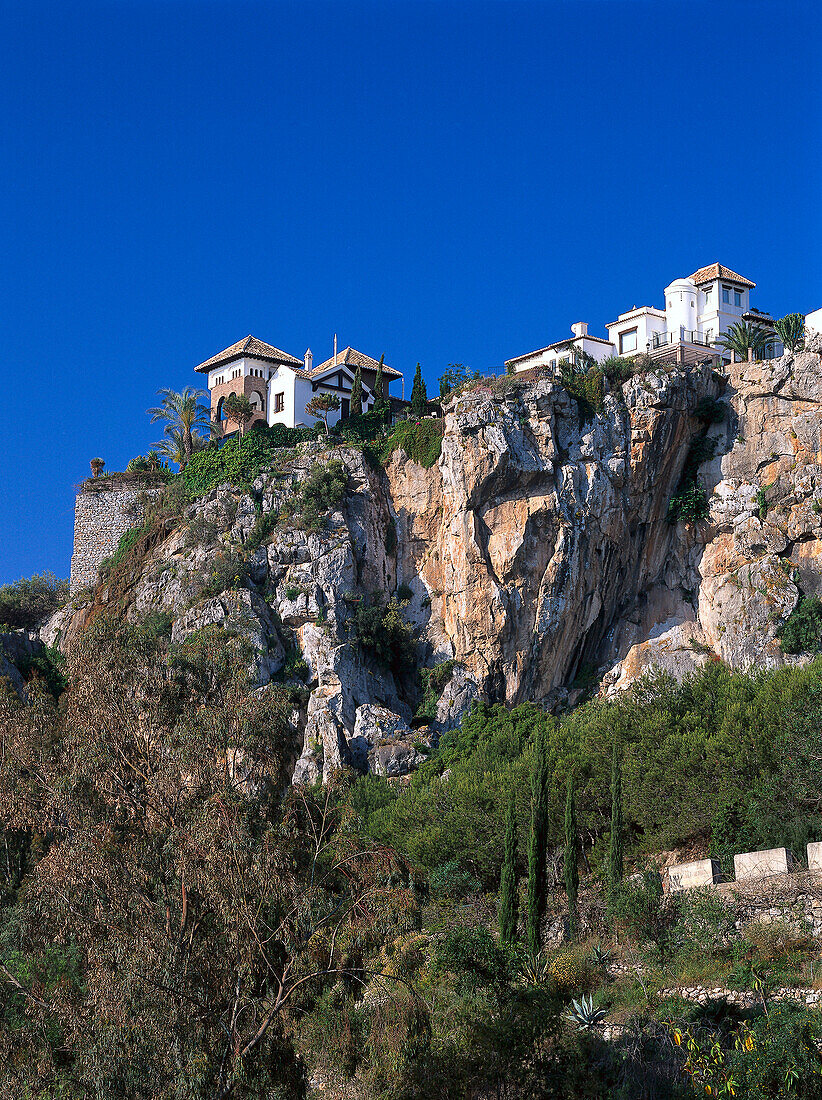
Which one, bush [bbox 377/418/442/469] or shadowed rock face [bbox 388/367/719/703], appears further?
bush [bbox 377/418/442/469]

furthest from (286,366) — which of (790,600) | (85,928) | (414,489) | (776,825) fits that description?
(85,928)

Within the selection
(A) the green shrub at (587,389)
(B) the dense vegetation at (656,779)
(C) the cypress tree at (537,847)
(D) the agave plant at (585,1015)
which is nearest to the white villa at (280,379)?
(A) the green shrub at (587,389)

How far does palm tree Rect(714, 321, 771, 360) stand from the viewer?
168 ft

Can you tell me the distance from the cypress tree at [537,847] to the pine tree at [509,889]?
1.37 ft

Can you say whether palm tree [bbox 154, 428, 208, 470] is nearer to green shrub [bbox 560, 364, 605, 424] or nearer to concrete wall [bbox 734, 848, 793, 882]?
green shrub [bbox 560, 364, 605, 424]

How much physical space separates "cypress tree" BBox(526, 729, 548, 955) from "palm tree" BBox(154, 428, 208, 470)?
82.9 ft

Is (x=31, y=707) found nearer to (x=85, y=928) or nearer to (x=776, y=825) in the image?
(x=85, y=928)

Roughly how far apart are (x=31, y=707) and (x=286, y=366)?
3340 centimetres

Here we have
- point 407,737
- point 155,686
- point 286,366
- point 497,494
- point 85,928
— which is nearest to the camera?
point 85,928

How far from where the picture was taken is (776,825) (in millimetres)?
28688

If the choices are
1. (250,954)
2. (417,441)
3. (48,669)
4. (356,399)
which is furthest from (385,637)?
(250,954)

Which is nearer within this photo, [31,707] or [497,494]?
[31,707]

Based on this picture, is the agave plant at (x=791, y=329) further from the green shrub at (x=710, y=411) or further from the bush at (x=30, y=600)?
the bush at (x=30, y=600)

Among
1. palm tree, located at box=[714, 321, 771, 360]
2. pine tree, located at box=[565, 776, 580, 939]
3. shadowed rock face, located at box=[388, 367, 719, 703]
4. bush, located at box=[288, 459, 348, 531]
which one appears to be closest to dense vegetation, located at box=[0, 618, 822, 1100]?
pine tree, located at box=[565, 776, 580, 939]
